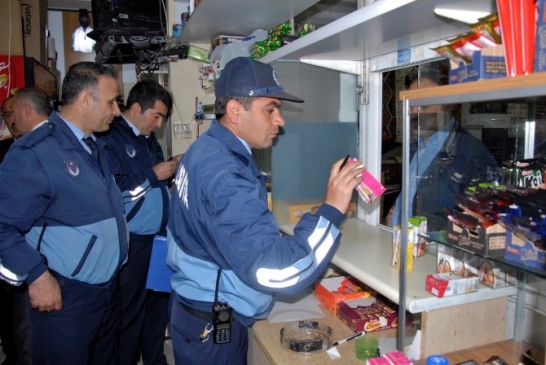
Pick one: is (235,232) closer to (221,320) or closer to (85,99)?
(221,320)

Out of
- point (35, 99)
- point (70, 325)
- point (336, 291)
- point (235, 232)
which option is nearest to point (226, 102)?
point (235, 232)

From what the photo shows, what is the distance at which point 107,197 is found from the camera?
2023 millimetres

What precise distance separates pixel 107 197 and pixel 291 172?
0.94m

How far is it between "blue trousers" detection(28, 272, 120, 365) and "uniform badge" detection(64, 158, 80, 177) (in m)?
0.46

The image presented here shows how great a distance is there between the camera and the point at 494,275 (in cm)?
135

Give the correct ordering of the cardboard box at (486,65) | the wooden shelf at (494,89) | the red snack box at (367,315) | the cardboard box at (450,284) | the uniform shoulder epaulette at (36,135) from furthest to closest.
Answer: the uniform shoulder epaulette at (36,135) → the red snack box at (367,315) → the cardboard box at (450,284) → the cardboard box at (486,65) → the wooden shelf at (494,89)

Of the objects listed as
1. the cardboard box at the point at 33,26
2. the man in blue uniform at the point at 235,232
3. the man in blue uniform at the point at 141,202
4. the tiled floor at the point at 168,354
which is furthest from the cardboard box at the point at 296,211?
the cardboard box at the point at 33,26

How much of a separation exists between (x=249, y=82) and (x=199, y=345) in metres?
1.02

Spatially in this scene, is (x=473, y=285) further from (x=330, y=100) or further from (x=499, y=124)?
(x=330, y=100)

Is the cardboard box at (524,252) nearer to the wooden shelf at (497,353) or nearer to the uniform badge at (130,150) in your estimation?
the wooden shelf at (497,353)

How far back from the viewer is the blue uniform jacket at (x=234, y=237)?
1.26 m

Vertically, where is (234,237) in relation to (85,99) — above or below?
below

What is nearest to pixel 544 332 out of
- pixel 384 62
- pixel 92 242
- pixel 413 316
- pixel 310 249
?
pixel 413 316

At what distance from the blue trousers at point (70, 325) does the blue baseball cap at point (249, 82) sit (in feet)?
3.70
